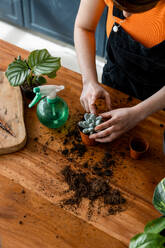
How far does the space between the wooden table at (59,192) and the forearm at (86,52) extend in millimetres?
180

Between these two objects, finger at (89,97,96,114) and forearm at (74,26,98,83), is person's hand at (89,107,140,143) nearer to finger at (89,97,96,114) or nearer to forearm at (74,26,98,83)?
finger at (89,97,96,114)

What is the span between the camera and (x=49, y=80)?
148cm

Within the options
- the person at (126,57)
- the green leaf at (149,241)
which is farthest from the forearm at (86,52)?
the green leaf at (149,241)

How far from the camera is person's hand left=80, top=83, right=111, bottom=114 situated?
1.31m

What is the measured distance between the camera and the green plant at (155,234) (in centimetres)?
82

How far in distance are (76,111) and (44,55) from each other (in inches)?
12.4

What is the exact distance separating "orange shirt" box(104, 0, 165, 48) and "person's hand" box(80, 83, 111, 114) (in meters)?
0.31

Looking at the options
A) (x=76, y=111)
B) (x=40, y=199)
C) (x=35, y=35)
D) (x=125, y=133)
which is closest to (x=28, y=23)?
(x=35, y=35)

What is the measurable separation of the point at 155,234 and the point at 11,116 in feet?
2.69

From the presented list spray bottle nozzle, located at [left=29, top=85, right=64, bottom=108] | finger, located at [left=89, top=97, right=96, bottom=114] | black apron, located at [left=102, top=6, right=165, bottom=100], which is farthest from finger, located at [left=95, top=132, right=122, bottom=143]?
black apron, located at [left=102, top=6, right=165, bottom=100]

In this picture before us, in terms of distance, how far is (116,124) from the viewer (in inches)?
48.6

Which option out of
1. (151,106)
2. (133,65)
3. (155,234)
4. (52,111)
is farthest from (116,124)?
(155,234)

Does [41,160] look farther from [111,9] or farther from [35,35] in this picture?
[35,35]

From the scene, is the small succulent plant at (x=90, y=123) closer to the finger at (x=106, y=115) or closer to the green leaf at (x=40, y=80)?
the finger at (x=106, y=115)
